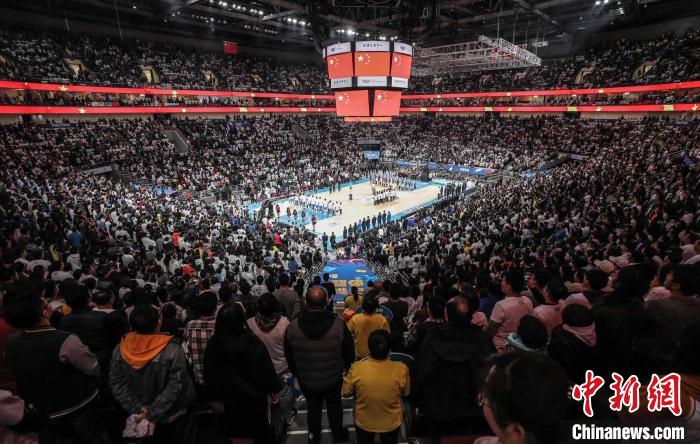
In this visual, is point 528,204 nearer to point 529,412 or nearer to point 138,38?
point 529,412

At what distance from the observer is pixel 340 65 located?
2034 centimetres

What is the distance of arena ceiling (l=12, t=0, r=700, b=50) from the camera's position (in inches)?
1003

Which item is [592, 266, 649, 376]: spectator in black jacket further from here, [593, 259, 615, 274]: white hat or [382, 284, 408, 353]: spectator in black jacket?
[593, 259, 615, 274]: white hat

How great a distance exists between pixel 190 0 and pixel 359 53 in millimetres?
17606

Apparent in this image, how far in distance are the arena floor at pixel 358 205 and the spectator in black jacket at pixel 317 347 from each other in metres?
18.1

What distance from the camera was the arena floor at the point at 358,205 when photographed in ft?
78.3

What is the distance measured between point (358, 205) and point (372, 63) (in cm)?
1122

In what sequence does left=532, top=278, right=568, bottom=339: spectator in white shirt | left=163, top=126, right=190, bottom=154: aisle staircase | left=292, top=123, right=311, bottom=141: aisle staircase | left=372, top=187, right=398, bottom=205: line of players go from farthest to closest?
left=292, top=123, right=311, bottom=141: aisle staircase, left=163, top=126, right=190, bottom=154: aisle staircase, left=372, top=187, right=398, bottom=205: line of players, left=532, top=278, right=568, bottom=339: spectator in white shirt

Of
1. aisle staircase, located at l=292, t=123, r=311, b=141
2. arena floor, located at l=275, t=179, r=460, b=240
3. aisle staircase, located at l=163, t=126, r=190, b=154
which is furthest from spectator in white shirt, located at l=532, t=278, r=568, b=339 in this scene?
aisle staircase, located at l=292, t=123, r=311, b=141

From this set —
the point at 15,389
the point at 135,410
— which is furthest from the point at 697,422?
the point at 15,389

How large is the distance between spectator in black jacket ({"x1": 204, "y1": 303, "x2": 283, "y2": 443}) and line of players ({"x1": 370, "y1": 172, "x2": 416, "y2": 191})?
29840 mm

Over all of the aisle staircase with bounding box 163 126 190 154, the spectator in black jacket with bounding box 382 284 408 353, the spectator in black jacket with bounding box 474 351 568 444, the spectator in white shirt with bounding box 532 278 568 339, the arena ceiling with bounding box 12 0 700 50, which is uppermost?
the arena ceiling with bounding box 12 0 700 50

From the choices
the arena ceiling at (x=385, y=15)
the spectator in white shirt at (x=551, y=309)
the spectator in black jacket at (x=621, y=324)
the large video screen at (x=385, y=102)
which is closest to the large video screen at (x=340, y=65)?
the large video screen at (x=385, y=102)

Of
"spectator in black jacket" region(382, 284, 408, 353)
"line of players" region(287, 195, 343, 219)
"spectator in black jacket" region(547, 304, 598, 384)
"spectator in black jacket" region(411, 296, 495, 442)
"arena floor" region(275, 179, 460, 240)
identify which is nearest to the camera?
"spectator in black jacket" region(411, 296, 495, 442)
